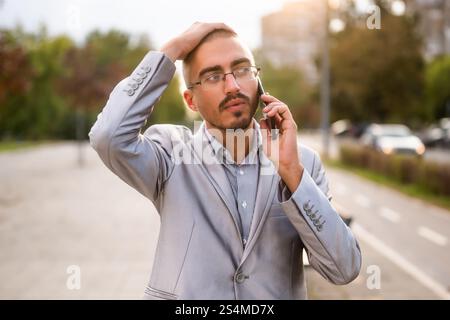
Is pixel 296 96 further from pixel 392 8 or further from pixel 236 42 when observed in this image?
pixel 236 42

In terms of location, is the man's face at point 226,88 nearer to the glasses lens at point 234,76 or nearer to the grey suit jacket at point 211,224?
the glasses lens at point 234,76

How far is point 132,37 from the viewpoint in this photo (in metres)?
69.5

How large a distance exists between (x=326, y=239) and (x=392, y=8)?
42.9 metres

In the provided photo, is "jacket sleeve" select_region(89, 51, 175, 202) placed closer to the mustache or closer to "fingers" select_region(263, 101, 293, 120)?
the mustache

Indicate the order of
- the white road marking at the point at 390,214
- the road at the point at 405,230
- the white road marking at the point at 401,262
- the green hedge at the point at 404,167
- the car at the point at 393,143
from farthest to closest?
1. the car at the point at 393,143
2. the green hedge at the point at 404,167
3. the white road marking at the point at 390,214
4. the road at the point at 405,230
5. the white road marking at the point at 401,262

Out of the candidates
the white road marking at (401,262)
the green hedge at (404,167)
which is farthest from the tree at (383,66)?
the white road marking at (401,262)

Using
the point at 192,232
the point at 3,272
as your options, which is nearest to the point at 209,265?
the point at 192,232

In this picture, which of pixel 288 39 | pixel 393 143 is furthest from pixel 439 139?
pixel 288 39

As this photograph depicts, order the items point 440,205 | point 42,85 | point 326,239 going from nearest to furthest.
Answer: point 326,239 → point 440,205 → point 42,85

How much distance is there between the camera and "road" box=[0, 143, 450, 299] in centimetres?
655

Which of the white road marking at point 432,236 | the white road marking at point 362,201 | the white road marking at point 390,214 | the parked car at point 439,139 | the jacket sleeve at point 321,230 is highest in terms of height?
the jacket sleeve at point 321,230

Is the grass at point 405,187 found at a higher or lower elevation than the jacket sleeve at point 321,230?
lower

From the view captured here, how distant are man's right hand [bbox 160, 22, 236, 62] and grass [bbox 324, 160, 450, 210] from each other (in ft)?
38.0

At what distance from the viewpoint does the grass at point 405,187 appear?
13742mm
